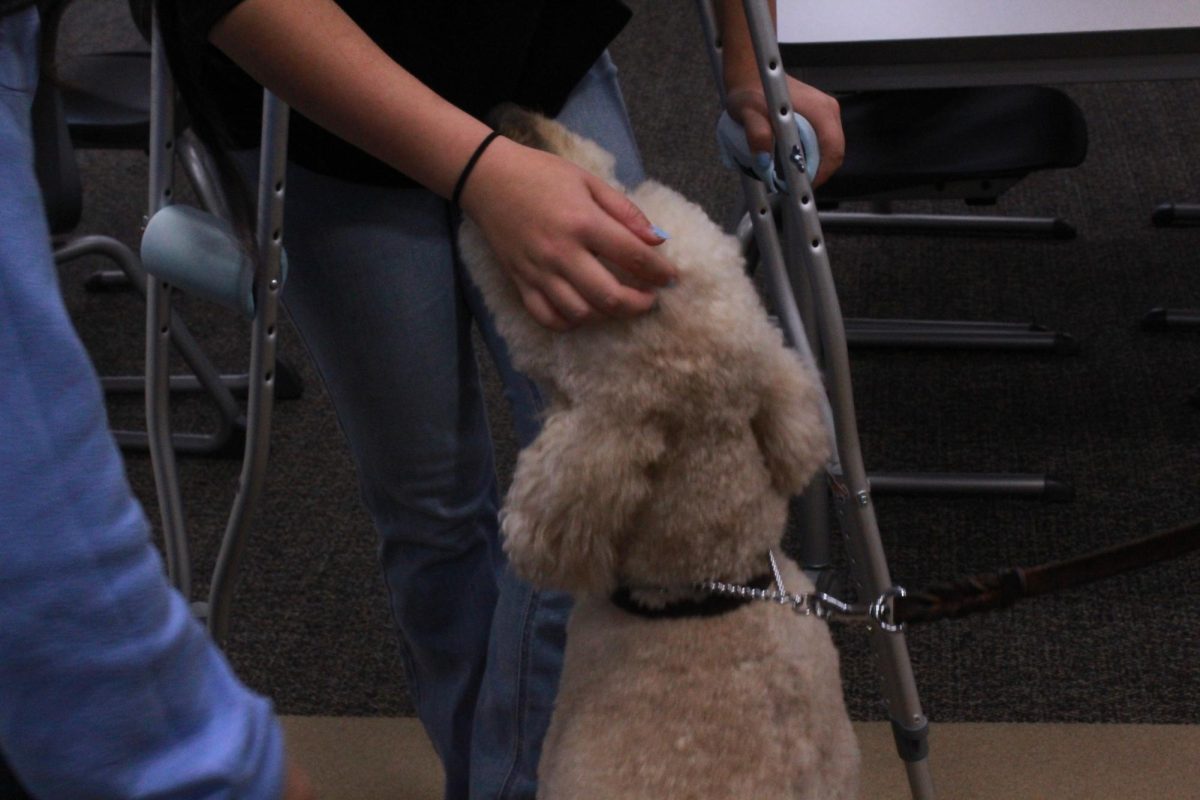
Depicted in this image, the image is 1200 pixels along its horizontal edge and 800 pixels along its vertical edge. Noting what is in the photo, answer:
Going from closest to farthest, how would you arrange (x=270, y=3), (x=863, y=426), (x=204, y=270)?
1. (x=270, y=3)
2. (x=204, y=270)
3. (x=863, y=426)

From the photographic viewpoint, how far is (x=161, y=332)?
121 centimetres

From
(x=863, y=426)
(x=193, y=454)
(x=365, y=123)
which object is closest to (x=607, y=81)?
(x=365, y=123)

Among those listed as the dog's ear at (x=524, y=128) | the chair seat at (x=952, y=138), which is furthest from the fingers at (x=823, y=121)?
the chair seat at (x=952, y=138)

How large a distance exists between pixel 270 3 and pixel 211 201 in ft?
4.29

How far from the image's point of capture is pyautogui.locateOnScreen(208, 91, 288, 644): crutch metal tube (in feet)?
3.23

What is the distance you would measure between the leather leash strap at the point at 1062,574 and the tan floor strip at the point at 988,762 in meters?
0.74

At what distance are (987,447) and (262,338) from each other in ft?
4.98

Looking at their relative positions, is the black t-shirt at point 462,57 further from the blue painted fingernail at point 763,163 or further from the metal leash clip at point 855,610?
the metal leash clip at point 855,610

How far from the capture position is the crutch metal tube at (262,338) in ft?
3.23

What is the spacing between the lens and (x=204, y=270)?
1.07m

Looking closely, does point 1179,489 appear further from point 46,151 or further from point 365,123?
point 46,151

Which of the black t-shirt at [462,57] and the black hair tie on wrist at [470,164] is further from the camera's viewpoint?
the black t-shirt at [462,57]

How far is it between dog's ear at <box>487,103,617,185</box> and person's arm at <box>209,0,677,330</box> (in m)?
0.05

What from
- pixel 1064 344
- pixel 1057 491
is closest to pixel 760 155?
pixel 1057 491
